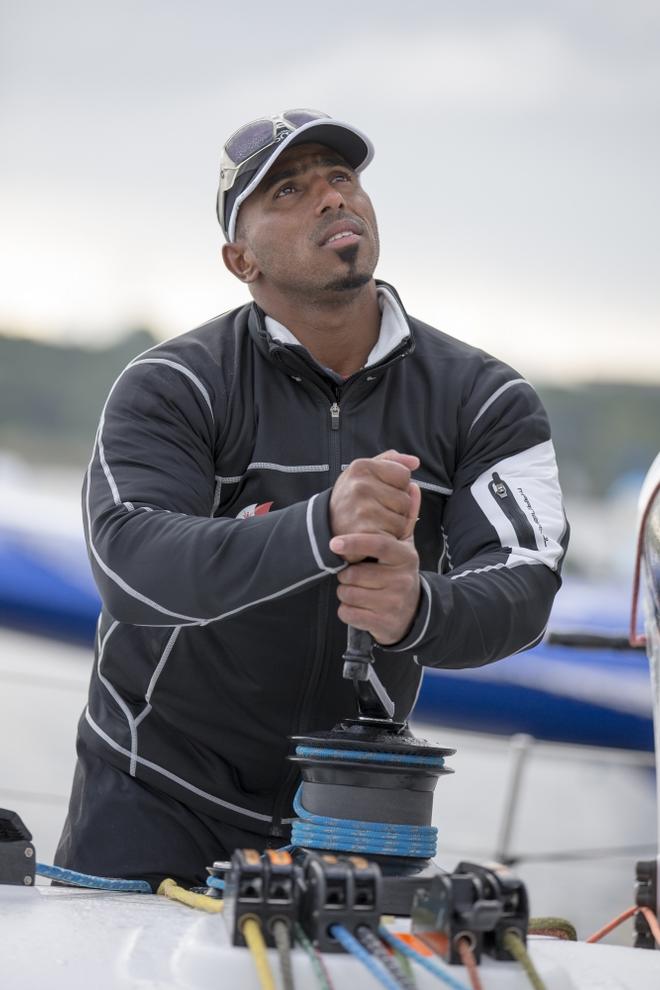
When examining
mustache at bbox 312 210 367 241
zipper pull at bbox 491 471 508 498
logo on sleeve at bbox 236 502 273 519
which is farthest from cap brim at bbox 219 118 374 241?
zipper pull at bbox 491 471 508 498

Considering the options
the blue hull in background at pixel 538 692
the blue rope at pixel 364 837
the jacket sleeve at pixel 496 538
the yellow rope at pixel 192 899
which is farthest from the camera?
the blue hull in background at pixel 538 692

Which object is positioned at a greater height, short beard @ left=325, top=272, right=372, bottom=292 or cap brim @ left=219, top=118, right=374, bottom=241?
cap brim @ left=219, top=118, right=374, bottom=241

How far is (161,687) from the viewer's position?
2.10 m

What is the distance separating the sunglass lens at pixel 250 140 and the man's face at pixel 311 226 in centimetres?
4

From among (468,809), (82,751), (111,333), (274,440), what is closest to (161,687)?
(82,751)

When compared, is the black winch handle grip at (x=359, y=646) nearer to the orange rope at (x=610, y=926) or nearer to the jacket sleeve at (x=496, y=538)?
the jacket sleeve at (x=496, y=538)

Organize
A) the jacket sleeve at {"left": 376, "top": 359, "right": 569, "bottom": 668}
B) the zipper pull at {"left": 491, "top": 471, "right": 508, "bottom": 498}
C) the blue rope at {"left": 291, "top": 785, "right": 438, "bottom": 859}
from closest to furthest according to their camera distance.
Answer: the blue rope at {"left": 291, "top": 785, "right": 438, "bottom": 859}
the jacket sleeve at {"left": 376, "top": 359, "right": 569, "bottom": 668}
the zipper pull at {"left": 491, "top": 471, "right": 508, "bottom": 498}

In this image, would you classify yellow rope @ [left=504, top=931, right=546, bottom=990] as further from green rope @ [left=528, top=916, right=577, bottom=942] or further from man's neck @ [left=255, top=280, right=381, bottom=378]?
man's neck @ [left=255, top=280, right=381, bottom=378]

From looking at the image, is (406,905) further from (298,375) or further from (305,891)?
(298,375)

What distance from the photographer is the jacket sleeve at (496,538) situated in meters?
1.82

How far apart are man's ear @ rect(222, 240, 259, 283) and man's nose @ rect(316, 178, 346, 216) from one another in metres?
0.14

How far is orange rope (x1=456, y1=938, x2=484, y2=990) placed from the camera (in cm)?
122

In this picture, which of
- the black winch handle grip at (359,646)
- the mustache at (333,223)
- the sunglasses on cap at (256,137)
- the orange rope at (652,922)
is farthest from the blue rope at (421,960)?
the sunglasses on cap at (256,137)

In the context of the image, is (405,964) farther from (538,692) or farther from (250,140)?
(538,692)
